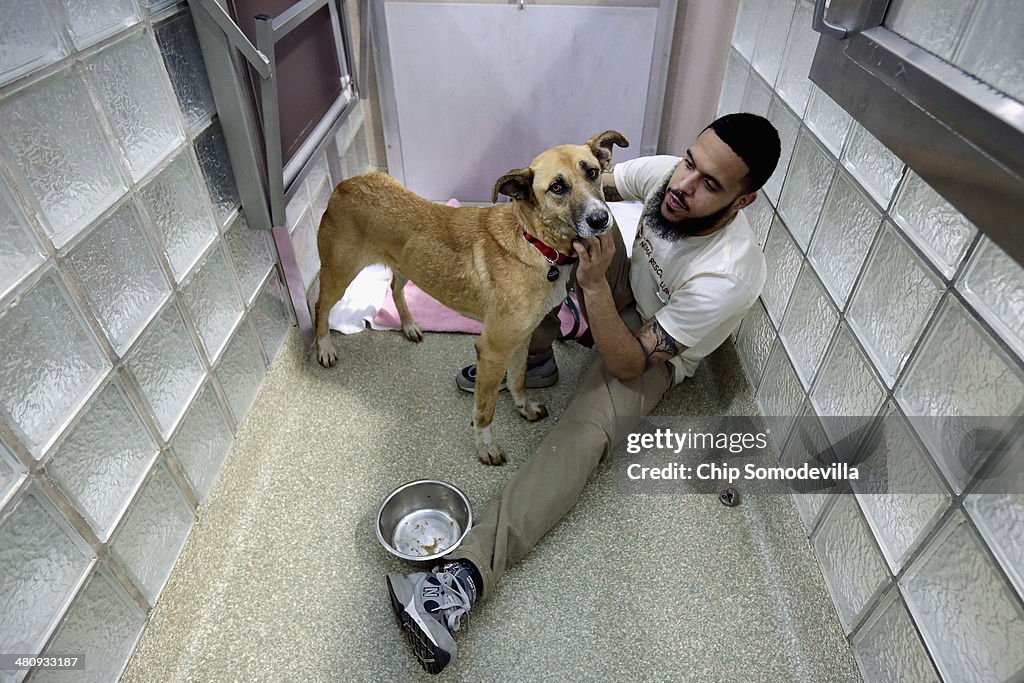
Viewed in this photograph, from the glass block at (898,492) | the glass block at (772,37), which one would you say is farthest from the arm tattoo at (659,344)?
the glass block at (772,37)

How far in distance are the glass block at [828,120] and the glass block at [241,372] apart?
154 cm

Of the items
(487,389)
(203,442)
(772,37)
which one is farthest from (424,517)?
(772,37)

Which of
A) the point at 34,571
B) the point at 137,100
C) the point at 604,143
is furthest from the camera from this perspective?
the point at 604,143

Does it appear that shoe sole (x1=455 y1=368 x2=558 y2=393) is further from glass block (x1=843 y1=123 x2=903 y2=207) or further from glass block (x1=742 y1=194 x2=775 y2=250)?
glass block (x1=843 y1=123 x2=903 y2=207)

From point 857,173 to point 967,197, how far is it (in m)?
0.44

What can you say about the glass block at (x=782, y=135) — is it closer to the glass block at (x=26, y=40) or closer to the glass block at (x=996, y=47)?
the glass block at (x=996, y=47)

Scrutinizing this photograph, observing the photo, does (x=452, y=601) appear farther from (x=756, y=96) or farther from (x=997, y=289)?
(x=756, y=96)

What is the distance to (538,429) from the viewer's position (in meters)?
1.81

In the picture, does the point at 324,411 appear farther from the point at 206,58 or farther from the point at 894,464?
the point at 894,464

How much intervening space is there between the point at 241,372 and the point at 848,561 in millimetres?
1539

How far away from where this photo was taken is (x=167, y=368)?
1.29 meters

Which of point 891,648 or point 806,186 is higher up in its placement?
point 806,186

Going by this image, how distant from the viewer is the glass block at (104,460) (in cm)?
101

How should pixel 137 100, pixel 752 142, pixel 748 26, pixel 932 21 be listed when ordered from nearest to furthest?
pixel 932 21
pixel 137 100
pixel 752 142
pixel 748 26
